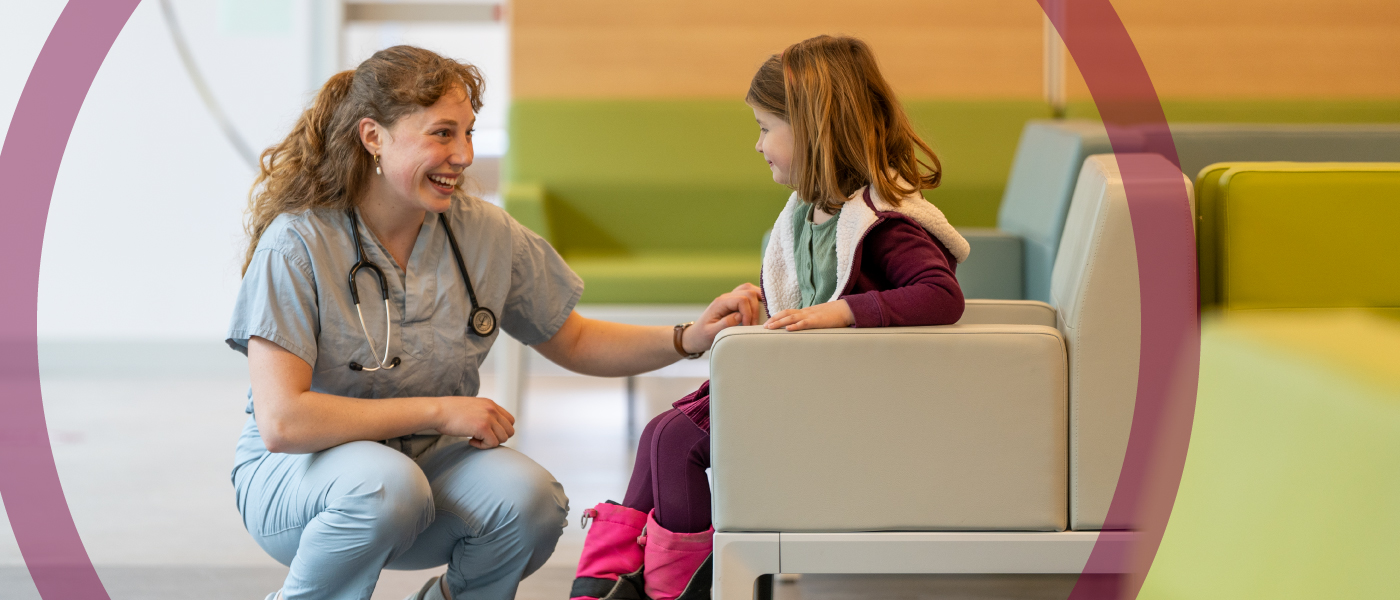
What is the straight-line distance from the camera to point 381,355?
1.42 m

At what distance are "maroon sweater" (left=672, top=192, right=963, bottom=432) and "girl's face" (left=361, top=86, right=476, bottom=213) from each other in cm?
44

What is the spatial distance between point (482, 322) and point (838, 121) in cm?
55

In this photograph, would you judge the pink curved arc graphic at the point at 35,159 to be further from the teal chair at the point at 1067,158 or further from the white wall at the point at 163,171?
the teal chair at the point at 1067,158

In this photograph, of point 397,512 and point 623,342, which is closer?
point 397,512

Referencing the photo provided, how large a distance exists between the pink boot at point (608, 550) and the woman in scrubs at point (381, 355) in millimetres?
54

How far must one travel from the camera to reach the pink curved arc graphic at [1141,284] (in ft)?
4.38

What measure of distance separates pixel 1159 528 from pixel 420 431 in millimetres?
874

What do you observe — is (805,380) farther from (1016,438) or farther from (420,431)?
(420,431)

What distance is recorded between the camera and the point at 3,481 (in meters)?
2.58

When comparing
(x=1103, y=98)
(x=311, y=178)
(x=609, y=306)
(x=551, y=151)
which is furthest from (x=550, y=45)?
(x=311, y=178)

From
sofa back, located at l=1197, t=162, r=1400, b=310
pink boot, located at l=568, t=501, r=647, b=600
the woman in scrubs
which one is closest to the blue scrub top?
the woman in scrubs

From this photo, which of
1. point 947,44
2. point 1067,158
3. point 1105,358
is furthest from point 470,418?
point 947,44

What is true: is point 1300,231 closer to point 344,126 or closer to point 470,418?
point 470,418

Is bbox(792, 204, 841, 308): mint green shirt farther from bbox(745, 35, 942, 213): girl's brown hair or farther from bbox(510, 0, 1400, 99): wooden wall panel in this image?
bbox(510, 0, 1400, 99): wooden wall panel
